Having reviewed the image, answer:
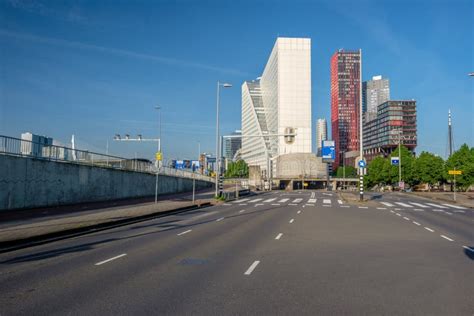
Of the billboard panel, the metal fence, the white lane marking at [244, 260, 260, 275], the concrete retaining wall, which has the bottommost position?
the white lane marking at [244, 260, 260, 275]

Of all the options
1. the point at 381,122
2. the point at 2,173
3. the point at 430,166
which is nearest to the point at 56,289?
the point at 2,173

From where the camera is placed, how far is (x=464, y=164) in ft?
251

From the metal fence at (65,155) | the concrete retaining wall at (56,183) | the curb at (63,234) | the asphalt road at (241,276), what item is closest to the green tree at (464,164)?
the metal fence at (65,155)

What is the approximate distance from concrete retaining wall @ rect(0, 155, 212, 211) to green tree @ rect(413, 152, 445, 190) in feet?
225

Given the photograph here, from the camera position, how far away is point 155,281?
7.61 meters

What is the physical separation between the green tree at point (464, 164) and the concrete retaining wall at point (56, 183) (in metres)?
62.7

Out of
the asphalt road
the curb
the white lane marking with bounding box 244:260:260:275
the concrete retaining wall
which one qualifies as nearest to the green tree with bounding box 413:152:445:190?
the concrete retaining wall

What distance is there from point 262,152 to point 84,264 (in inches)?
6777

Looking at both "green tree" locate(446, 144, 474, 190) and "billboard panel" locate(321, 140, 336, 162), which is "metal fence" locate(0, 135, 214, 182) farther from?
"green tree" locate(446, 144, 474, 190)

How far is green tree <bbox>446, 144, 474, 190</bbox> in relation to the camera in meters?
75.0

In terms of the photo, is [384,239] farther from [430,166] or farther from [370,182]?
[370,182]

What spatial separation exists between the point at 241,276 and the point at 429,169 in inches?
3513

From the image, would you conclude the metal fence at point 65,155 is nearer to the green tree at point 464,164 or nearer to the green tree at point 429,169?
the green tree at point 464,164

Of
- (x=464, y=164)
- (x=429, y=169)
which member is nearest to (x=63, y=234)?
(x=464, y=164)
